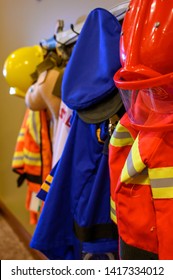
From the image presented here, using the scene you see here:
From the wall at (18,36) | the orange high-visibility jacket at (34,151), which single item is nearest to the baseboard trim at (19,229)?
the wall at (18,36)

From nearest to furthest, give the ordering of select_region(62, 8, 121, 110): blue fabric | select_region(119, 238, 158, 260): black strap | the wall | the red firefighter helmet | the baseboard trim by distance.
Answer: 1. the red firefighter helmet
2. select_region(119, 238, 158, 260): black strap
3. select_region(62, 8, 121, 110): blue fabric
4. the wall
5. the baseboard trim

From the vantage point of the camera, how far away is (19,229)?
2105 mm

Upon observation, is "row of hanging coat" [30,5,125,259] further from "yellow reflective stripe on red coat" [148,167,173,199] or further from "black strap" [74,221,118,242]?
"yellow reflective stripe on red coat" [148,167,173,199]

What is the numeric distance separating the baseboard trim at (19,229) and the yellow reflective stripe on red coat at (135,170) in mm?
1334

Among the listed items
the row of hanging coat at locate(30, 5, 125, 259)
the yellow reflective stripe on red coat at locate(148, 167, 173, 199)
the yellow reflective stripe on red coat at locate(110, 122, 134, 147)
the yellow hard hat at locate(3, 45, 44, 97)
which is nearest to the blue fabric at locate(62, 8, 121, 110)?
the row of hanging coat at locate(30, 5, 125, 259)

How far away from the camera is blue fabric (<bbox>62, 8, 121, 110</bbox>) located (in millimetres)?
787

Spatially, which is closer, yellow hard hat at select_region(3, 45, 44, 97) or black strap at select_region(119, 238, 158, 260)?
black strap at select_region(119, 238, 158, 260)

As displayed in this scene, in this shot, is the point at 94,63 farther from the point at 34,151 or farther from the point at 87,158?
the point at 34,151

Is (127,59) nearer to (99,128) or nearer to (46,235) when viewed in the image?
(99,128)

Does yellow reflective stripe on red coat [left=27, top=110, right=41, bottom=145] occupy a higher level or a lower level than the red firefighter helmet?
lower

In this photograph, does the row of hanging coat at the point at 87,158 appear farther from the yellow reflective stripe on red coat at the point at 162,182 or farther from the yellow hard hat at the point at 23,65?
the yellow hard hat at the point at 23,65

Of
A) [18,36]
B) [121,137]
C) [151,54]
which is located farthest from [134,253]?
[18,36]

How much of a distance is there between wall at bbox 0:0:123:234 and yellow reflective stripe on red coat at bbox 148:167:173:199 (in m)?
0.62

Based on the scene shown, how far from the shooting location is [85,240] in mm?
888
